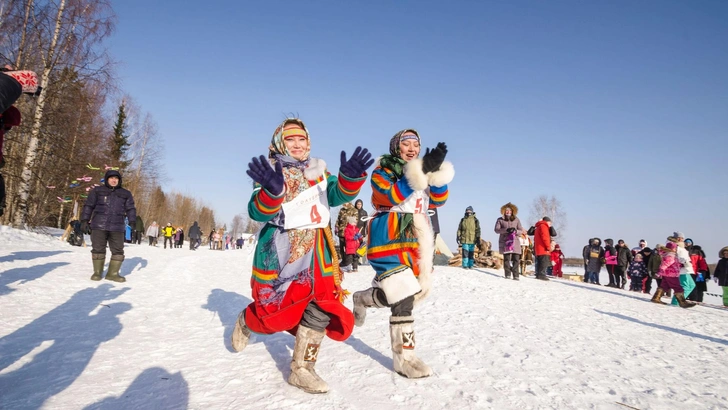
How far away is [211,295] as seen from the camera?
21.6ft

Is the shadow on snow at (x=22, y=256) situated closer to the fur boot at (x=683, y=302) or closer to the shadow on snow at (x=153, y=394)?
the shadow on snow at (x=153, y=394)

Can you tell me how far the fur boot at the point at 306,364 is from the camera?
257 centimetres

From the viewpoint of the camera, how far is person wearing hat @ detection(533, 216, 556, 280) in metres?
11.8

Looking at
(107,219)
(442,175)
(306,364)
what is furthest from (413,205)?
(107,219)

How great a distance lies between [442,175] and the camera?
10.6 ft

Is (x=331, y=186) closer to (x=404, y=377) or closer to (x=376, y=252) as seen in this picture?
(x=376, y=252)

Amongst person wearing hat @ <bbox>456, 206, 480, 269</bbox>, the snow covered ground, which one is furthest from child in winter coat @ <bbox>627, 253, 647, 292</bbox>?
the snow covered ground

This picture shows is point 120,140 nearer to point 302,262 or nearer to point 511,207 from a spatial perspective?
point 511,207

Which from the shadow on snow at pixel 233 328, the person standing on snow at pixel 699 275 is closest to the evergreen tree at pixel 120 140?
the shadow on snow at pixel 233 328

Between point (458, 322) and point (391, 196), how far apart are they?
104 inches

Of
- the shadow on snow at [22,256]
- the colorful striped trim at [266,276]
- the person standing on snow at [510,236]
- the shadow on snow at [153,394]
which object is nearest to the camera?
the shadow on snow at [153,394]

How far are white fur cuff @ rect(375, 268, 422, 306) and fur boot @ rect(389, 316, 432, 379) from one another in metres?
0.18

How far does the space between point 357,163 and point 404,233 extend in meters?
0.88

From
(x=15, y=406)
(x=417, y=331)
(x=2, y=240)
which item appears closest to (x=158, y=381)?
(x=15, y=406)
